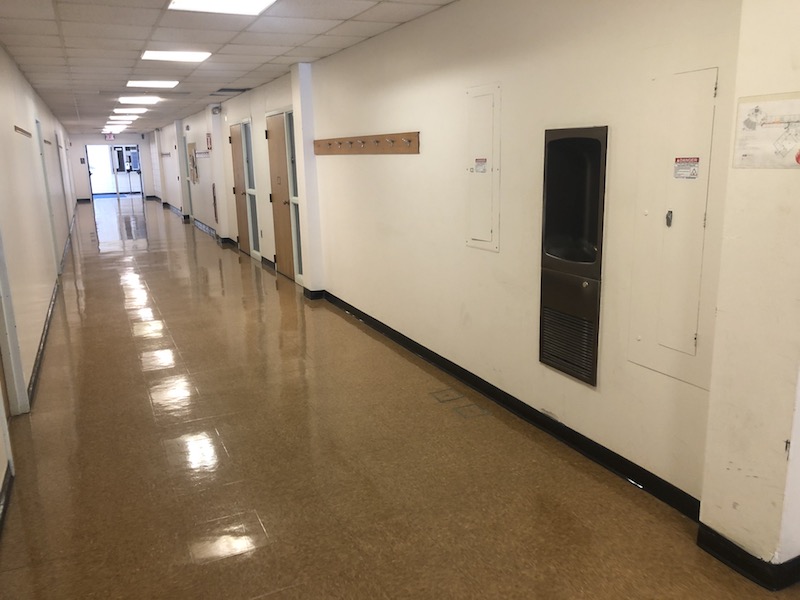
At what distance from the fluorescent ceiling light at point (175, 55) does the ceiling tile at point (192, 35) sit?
65 centimetres

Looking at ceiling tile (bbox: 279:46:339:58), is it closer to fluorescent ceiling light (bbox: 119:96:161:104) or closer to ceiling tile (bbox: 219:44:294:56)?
ceiling tile (bbox: 219:44:294:56)

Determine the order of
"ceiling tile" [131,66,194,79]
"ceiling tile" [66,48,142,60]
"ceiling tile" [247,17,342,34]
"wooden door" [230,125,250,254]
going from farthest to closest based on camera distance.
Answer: "wooden door" [230,125,250,254] < "ceiling tile" [131,66,194,79] < "ceiling tile" [66,48,142,60] < "ceiling tile" [247,17,342,34]

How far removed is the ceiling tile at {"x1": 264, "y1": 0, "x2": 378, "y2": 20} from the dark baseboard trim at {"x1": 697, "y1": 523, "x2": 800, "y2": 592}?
3.76 m

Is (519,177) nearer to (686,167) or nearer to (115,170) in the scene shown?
(686,167)

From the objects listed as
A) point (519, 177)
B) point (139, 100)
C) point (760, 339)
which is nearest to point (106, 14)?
point (519, 177)

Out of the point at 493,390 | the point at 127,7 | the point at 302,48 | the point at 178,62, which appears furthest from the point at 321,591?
the point at 178,62

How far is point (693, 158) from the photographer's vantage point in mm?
2691

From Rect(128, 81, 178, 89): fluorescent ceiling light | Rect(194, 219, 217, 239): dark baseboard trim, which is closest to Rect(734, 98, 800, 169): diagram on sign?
Rect(128, 81, 178, 89): fluorescent ceiling light

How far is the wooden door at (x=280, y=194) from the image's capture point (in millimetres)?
8133

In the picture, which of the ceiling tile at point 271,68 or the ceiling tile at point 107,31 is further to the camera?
the ceiling tile at point 271,68

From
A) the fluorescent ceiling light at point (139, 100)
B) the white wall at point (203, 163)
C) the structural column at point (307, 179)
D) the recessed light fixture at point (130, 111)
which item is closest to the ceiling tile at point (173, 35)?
the structural column at point (307, 179)

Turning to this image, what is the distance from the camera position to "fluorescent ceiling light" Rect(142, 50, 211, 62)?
593 centimetres

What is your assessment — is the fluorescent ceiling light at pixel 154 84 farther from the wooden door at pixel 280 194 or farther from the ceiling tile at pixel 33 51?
the ceiling tile at pixel 33 51

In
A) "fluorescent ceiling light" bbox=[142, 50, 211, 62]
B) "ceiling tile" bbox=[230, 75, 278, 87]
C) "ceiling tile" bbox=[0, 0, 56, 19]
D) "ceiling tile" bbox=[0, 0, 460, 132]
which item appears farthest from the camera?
"ceiling tile" bbox=[230, 75, 278, 87]
